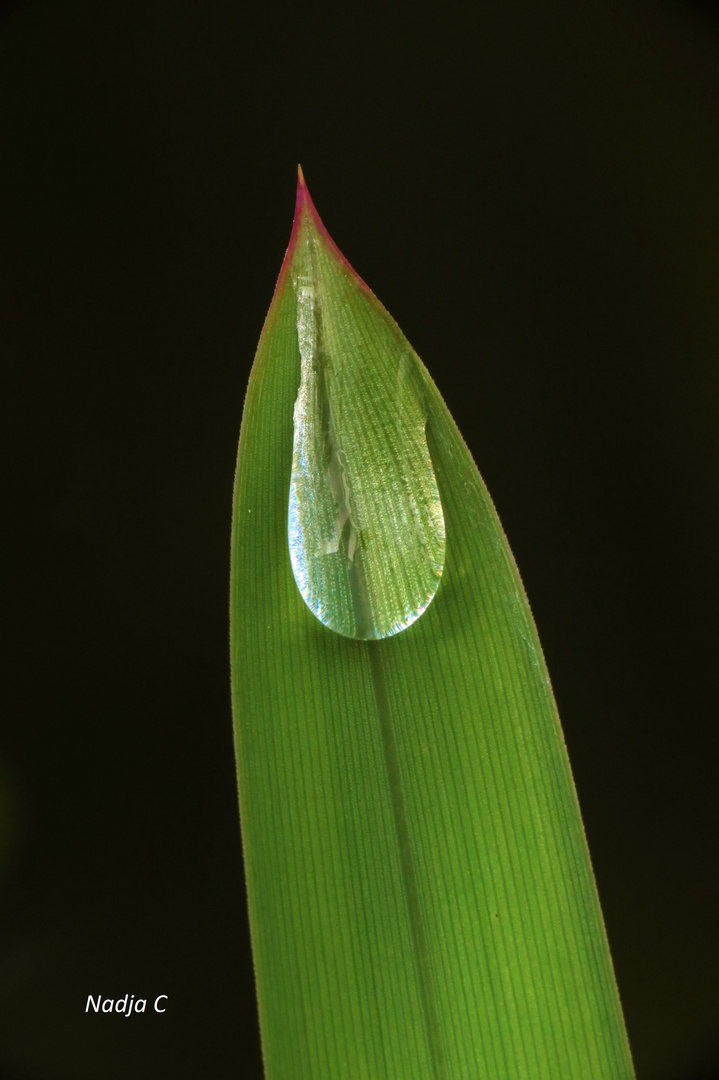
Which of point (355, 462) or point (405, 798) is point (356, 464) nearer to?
point (355, 462)

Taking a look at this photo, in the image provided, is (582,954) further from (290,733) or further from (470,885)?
(290,733)

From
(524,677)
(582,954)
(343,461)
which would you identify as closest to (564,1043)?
(582,954)

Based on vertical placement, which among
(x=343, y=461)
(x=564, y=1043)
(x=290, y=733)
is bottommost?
(x=564, y=1043)

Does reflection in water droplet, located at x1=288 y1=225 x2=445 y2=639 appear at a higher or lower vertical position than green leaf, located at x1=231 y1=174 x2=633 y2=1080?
higher

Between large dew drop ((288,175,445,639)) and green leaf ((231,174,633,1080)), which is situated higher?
large dew drop ((288,175,445,639))

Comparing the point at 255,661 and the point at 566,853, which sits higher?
the point at 255,661

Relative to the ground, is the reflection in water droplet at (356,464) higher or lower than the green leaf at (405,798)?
higher
